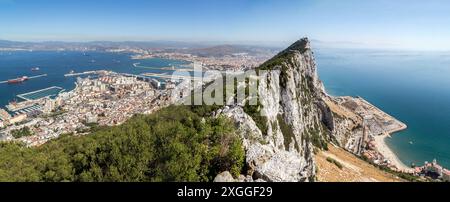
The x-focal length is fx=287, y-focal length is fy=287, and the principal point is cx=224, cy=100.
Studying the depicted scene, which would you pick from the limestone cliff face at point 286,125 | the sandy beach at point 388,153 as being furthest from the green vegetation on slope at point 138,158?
the sandy beach at point 388,153

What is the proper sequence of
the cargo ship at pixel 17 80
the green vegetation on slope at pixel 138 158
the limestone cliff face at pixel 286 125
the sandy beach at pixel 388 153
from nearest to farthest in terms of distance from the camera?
the green vegetation on slope at pixel 138 158 < the limestone cliff face at pixel 286 125 < the sandy beach at pixel 388 153 < the cargo ship at pixel 17 80

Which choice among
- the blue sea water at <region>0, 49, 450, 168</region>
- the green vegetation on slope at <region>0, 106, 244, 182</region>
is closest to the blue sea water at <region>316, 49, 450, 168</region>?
the blue sea water at <region>0, 49, 450, 168</region>

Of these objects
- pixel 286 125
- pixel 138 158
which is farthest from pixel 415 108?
pixel 138 158

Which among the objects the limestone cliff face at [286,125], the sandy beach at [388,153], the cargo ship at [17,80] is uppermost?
the limestone cliff face at [286,125]

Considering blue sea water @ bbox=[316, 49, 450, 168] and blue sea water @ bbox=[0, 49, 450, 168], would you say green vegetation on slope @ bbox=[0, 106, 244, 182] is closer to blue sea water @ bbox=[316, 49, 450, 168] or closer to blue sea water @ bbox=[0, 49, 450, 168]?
blue sea water @ bbox=[316, 49, 450, 168]

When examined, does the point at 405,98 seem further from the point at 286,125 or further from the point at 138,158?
the point at 138,158

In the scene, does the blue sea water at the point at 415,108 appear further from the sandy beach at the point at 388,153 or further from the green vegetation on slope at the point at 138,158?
the green vegetation on slope at the point at 138,158
